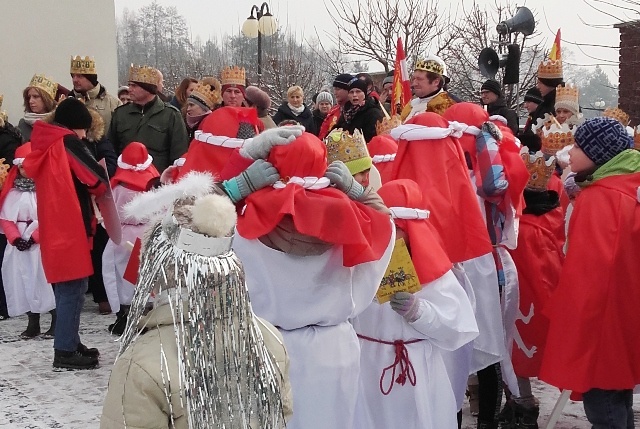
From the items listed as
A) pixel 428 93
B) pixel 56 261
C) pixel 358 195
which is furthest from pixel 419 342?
pixel 56 261

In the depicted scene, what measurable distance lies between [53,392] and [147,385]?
168 inches

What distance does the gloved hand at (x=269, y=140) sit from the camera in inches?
Answer: 126

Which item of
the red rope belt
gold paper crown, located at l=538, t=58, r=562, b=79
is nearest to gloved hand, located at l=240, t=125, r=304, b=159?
the red rope belt

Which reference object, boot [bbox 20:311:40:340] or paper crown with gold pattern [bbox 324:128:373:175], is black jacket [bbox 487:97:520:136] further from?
paper crown with gold pattern [bbox 324:128:373:175]

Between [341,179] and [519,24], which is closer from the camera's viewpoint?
[341,179]

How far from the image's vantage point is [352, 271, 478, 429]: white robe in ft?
12.6

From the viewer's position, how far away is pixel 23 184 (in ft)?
26.0

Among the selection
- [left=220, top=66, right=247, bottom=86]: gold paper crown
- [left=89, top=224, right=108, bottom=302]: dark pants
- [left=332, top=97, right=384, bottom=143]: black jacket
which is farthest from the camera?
[left=89, top=224, right=108, bottom=302]: dark pants

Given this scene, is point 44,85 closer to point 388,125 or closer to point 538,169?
point 388,125

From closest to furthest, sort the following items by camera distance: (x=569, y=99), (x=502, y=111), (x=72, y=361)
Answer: (x=72, y=361)
(x=569, y=99)
(x=502, y=111)

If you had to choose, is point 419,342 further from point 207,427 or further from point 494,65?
point 494,65

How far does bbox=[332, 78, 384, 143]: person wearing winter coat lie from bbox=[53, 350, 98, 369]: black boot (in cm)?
362

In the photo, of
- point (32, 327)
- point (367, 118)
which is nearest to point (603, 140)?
point (367, 118)

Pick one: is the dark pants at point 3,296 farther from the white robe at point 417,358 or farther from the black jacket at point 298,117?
the white robe at point 417,358
